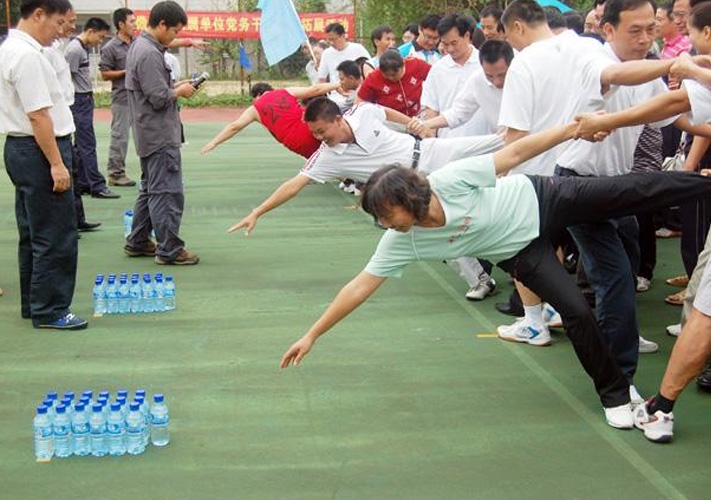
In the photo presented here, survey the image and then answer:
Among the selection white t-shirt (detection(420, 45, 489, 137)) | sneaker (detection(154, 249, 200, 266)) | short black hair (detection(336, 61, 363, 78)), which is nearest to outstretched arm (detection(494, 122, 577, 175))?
white t-shirt (detection(420, 45, 489, 137))

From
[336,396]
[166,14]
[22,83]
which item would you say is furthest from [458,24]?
[336,396]

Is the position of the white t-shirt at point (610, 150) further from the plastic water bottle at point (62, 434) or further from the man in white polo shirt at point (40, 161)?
the man in white polo shirt at point (40, 161)

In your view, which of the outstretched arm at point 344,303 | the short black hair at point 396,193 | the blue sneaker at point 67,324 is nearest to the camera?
the short black hair at point 396,193

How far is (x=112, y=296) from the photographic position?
21.2 feet

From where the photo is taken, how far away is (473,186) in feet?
13.8

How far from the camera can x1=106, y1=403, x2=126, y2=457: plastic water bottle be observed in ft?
13.7

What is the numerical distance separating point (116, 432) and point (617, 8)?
3.06 m

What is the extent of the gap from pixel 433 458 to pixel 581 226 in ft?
4.54

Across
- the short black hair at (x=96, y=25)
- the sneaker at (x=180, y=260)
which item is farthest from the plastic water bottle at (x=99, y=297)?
the short black hair at (x=96, y=25)

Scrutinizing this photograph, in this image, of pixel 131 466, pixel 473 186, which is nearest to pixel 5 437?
pixel 131 466

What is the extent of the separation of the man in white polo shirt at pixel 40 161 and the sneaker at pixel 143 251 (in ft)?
6.02

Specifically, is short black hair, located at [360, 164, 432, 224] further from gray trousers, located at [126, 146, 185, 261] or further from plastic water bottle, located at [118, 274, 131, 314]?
gray trousers, located at [126, 146, 185, 261]

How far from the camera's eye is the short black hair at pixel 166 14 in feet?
24.4

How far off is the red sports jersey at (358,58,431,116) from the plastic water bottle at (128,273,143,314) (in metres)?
3.88
